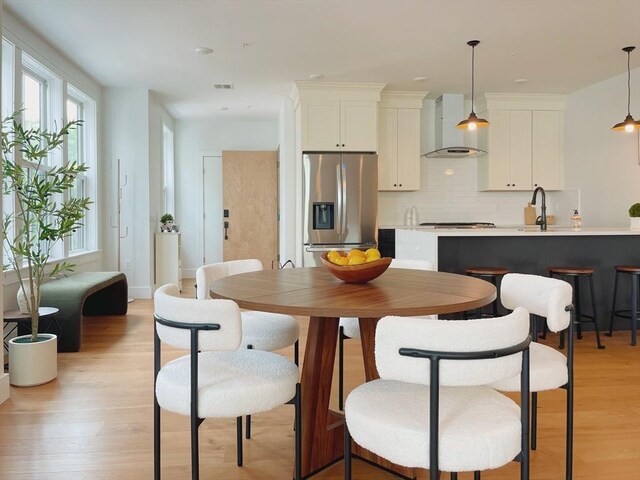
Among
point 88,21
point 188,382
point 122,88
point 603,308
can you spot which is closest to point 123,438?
point 188,382

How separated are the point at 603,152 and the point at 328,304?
18.3 feet

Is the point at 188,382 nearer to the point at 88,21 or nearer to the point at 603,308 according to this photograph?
the point at 88,21

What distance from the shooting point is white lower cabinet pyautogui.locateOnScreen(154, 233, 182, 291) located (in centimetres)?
646

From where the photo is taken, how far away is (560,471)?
2033 mm

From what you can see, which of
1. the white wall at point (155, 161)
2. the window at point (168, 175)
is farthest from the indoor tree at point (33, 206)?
the window at point (168, 175)

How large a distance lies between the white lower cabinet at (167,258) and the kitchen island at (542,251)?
336cm

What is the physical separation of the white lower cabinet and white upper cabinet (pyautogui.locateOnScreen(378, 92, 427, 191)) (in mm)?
2776

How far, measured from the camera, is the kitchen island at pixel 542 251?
4230 mm

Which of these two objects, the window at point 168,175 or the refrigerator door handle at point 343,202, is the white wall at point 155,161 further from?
the refrigerator door handle at point 343,202

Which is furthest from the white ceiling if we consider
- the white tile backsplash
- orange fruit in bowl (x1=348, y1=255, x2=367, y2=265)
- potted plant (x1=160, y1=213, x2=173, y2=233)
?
orange fruit in bowl (x1=348, y1=255, x2=367, y2=265)

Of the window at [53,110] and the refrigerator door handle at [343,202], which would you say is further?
the refrigerator door handle at [343,202]

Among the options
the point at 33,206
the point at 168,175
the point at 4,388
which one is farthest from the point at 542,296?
the point at 168,175

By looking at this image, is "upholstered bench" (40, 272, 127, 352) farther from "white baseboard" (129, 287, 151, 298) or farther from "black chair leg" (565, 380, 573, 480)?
"black chair leg" (565, 380, 573, 480)

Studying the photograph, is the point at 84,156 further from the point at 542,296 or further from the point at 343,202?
the point at 542,296
